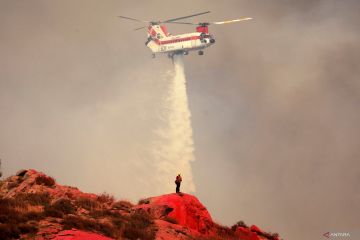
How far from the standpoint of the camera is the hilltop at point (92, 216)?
23.7 m

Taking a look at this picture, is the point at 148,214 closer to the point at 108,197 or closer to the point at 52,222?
the point at 108,197

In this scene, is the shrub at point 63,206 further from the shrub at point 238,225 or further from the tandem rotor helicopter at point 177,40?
the tandem rotor helicopter at point 177,40

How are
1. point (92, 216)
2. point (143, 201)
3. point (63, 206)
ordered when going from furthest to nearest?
point (143, 201) < point (92, 216) < point (63, 206)

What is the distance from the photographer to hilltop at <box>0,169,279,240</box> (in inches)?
933

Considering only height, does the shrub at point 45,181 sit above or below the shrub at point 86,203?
above

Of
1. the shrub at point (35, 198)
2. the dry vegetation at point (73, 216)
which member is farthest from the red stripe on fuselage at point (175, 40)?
the shrub at point (35, 198)

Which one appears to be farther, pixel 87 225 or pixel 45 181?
pixel 45 181

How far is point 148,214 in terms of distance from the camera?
30.7m

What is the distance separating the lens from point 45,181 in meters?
33.4

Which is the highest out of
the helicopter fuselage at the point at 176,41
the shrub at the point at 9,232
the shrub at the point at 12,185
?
the helicopter fuselage at the point at 176,41

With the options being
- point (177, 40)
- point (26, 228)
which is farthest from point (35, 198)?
point (177, 40)

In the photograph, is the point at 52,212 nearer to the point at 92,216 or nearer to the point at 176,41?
the point at 92,216

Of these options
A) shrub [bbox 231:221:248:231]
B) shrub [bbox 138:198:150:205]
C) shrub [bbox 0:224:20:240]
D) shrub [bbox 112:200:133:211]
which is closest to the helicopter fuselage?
shrub [bbox 231:221:248:231]

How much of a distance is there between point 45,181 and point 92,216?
23.0ft
